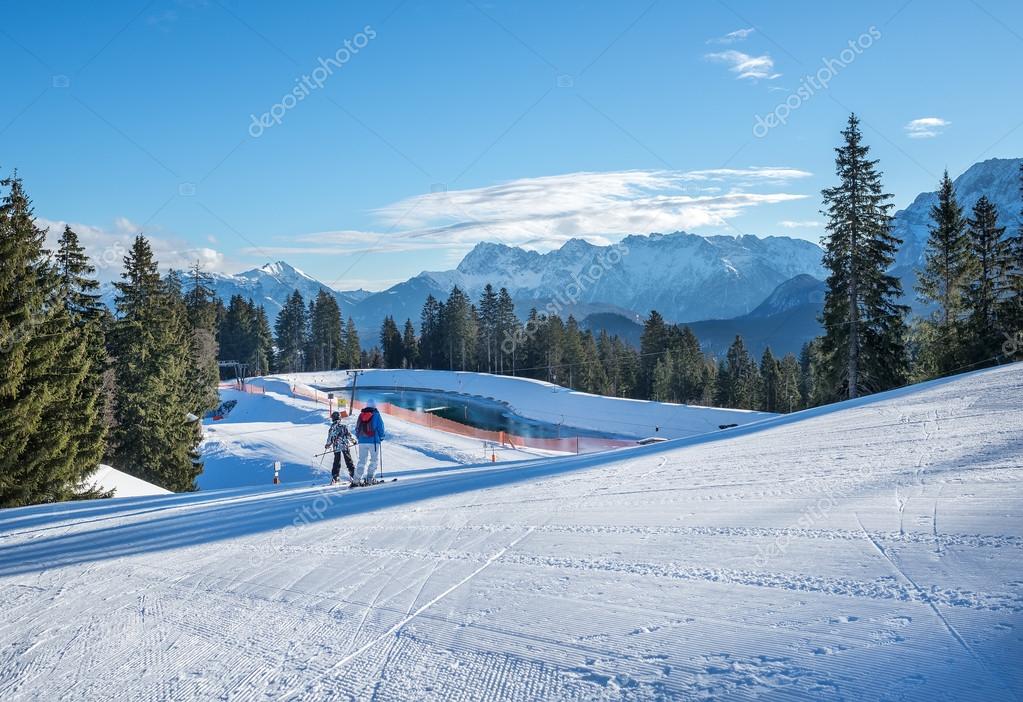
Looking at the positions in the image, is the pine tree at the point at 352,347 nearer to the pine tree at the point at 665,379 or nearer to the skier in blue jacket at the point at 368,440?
the pine tree at the point at 665,379

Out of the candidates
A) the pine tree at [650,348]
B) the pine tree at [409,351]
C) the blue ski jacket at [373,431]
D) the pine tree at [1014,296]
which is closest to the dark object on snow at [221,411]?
the pine tree at [409,351]

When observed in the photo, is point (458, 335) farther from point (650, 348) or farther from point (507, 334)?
point (650, 348)

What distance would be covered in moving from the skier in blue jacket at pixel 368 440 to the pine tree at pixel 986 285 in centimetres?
2845

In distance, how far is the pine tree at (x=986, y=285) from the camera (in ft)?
95.0

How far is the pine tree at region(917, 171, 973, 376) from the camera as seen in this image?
30.5 meters

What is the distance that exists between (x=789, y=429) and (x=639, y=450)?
3131 mm

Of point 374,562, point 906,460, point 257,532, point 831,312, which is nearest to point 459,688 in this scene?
point 374,562

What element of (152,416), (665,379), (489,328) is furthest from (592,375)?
(152,416)

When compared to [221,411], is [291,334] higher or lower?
higher

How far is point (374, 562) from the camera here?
19.7ft

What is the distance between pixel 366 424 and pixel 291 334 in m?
96.1

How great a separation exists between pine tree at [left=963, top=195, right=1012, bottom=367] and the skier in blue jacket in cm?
2845

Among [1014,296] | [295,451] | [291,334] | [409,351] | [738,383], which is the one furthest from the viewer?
[291,334]

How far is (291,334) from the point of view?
102m
